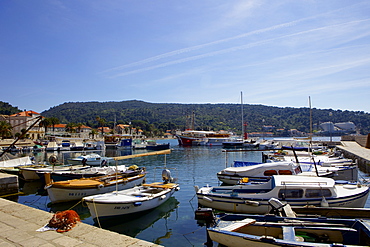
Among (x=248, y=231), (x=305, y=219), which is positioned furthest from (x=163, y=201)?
(x=305, y=219)

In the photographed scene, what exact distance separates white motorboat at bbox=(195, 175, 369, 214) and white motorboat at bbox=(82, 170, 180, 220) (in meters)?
2.60

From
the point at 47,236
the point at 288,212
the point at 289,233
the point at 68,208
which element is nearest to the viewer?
the point at 47,236

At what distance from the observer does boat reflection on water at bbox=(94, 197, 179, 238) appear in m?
12.1

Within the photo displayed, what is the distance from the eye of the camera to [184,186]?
22.4 m

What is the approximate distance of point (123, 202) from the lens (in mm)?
12672

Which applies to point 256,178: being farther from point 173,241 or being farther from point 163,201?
point 173,241

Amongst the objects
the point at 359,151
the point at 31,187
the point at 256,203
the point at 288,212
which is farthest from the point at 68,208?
the point at 359,151

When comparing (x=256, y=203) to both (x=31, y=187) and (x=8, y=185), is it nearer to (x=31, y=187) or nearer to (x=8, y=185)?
(x=8, y=185)

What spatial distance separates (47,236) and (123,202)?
5386 millimetres

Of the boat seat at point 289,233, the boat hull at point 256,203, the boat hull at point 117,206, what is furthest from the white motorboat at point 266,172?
the boat seat at point 289,233

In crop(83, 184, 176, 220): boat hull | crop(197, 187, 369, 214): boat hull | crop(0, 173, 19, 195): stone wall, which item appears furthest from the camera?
crop(0, 173, 19, 195): stone wall

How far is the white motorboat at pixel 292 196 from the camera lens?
43.0 ft

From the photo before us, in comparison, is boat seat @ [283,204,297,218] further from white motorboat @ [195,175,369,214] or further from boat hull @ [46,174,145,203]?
boat hull @ [46,174,145,203]

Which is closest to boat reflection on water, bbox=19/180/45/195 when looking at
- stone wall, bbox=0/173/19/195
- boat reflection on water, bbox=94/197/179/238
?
stone wall, bbox=0/173/19/195
